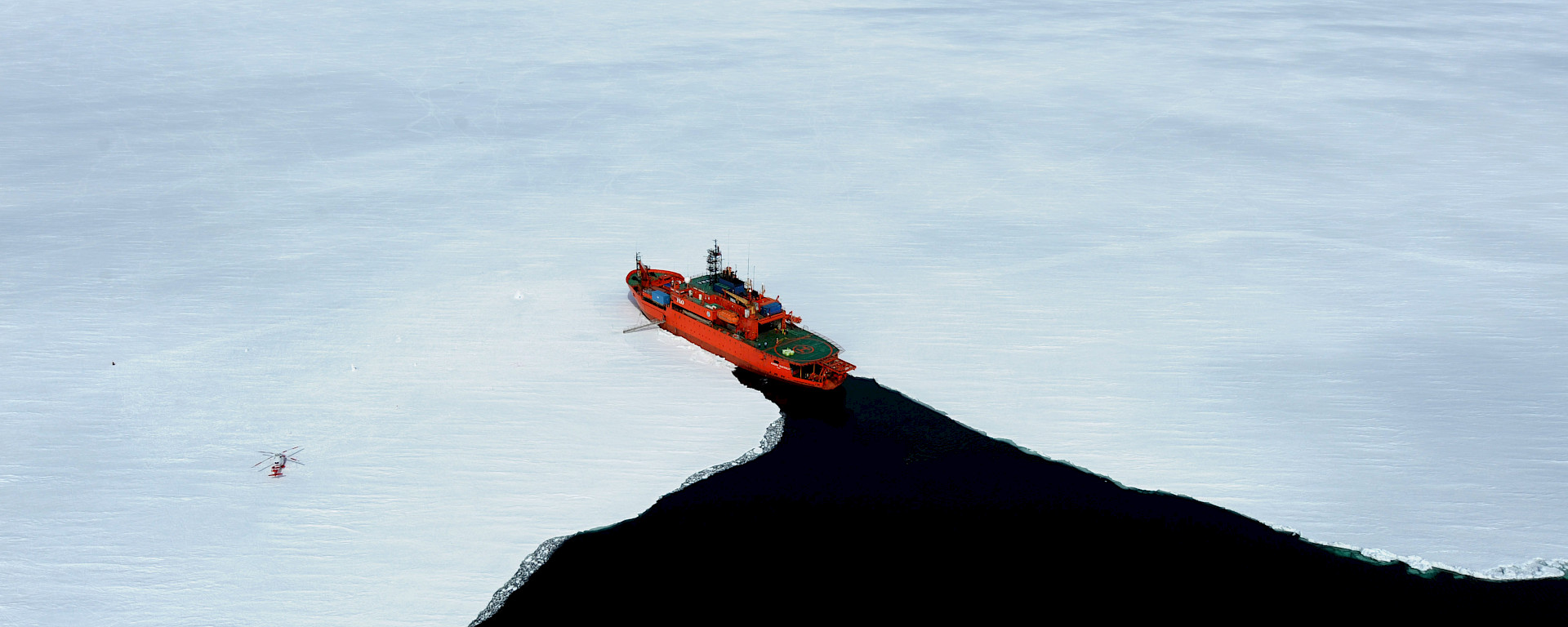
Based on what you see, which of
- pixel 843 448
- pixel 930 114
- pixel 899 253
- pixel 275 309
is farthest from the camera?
pixel 930 114

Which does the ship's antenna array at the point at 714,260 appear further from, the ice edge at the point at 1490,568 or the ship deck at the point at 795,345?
the ice edge at the point at 1490,568

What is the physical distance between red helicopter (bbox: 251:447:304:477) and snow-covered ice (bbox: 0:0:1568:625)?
2.01ft

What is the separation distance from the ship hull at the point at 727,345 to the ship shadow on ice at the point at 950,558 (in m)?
4.03

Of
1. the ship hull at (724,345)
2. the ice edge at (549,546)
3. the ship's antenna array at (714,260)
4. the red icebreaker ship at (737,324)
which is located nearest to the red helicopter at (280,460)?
the ice edge at (549,546)

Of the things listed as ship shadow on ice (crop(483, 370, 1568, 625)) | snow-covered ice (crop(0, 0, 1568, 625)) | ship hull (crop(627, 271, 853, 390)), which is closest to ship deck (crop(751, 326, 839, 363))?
ship hull (crop(627, 271, 853, 390))

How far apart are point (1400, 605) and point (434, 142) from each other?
47.9 meters

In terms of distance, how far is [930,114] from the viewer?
63.5 metres

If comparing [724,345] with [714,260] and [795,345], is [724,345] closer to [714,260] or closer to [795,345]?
[795,345]

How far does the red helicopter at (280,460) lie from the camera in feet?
99.4

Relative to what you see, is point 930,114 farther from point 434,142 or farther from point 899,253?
point 434,142

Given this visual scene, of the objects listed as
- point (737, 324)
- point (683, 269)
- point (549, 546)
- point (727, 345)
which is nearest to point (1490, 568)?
point (737, 324)

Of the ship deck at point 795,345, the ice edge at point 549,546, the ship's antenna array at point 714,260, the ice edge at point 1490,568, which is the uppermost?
the ship's antenna array at point 714,260

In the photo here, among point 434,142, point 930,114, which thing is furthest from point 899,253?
point 434,142

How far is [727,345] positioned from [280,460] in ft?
44.0
